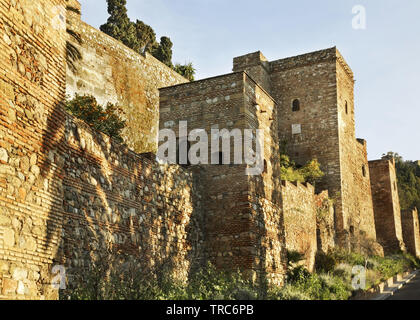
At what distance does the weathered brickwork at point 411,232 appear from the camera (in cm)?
3122

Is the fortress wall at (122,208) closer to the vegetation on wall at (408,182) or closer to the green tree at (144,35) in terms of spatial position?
the green tree at (144,35)

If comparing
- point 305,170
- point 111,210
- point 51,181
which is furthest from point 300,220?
point 51,181

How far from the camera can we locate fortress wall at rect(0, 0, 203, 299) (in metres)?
6.34

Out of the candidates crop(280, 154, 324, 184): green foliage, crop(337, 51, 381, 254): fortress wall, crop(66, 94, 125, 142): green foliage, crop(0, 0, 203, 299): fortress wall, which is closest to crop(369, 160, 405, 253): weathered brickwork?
crop(337, 51, 381, 254): fortress wall

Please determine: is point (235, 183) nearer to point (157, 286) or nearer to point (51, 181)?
point (157, 286)

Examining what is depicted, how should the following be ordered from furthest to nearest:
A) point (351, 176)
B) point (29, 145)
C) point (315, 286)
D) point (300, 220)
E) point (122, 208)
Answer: point (351, 176) < point (300, 220) < point (315, 286) < point (122, 208) < point (29, 145)

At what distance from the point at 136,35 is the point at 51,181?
89.9 ft

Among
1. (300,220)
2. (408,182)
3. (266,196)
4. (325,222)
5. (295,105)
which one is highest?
(408,182)

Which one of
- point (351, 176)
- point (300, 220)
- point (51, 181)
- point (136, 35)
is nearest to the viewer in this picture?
point (51, 181)

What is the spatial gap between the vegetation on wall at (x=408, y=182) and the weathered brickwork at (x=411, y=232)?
34.1ft

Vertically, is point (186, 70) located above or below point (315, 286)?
above

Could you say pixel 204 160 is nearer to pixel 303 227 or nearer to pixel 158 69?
pixel 303 227

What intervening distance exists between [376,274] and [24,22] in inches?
609

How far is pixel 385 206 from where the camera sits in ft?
95.5
